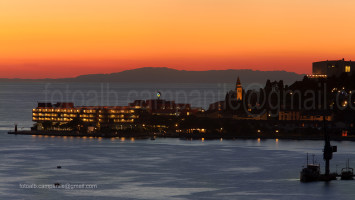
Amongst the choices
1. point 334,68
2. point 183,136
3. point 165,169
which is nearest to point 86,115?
point 183,136

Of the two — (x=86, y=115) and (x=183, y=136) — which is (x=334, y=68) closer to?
(x=183, y=136)

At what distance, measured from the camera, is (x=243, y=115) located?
15175 centimetres

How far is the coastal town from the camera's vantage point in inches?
5512

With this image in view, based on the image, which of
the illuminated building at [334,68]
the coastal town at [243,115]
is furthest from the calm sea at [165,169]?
the illuminated building at [334,68]

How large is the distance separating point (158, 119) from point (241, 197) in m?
92.2

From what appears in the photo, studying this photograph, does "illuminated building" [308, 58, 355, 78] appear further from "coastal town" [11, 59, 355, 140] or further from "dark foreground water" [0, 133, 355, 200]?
"dark foreground water" [0, 133, 355, 200]

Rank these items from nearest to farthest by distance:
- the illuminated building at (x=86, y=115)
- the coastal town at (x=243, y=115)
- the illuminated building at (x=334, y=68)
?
1. the coastal town at (x=243, y=115)
2. the illuminated building at (x=86, y=115)
3. the illuminated building at (x=334, y=68)

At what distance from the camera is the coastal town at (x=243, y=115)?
140000 millimetres

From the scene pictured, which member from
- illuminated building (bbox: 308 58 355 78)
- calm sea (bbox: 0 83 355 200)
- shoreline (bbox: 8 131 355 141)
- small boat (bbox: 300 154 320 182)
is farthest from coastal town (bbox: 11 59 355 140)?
small boat (bbox: 300 154 320 182)

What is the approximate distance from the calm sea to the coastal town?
1600 cm

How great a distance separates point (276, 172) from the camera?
74.9 m

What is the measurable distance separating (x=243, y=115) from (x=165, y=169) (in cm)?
7498

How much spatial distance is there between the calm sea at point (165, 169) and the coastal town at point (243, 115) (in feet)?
52.5

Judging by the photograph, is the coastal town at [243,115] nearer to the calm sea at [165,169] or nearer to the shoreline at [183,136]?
the shoreline at [183,136]
